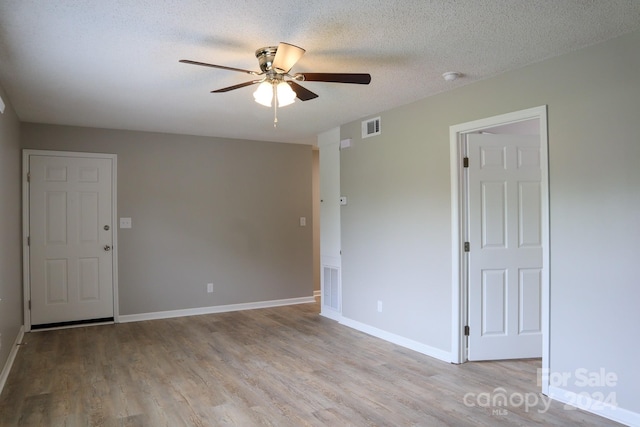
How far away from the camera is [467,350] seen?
379cm

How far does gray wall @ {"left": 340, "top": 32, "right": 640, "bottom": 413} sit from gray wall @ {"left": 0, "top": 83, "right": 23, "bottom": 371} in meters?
3.63

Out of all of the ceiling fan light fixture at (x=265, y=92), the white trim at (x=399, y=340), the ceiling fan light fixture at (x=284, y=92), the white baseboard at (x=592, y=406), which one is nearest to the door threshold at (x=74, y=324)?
the white trim at (x=399, y=340)

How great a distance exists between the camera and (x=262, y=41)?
2672mm

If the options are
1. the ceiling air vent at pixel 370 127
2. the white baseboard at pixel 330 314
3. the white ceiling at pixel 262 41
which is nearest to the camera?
the white ceiling at pixel 262 41

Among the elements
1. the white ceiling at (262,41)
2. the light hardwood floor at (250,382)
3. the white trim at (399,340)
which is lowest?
the light hardwood floor at (250,382)

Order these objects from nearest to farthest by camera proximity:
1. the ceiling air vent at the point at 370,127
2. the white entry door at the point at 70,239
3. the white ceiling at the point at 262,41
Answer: the white ceiling at the point at 262,41
the ceiling air vent at the point at 370,127
the white entry door at the point at 70,239

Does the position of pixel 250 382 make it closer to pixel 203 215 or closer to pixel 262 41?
pixel 262 41

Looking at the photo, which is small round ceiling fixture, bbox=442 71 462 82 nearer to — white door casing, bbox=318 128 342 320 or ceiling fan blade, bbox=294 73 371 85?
ceiling fan blade, bbox=294 73 371 85

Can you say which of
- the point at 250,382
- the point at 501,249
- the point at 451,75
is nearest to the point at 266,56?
the point at 451,75

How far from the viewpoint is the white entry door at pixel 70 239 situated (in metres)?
4.98

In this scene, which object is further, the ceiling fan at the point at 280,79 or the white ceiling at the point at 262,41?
the ceiling fan at the point at 280,79

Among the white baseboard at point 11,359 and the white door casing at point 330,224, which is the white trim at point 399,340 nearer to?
the white door casing at point 330,224

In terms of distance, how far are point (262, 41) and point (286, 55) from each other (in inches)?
13.9

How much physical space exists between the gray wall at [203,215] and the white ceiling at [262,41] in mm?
1380
